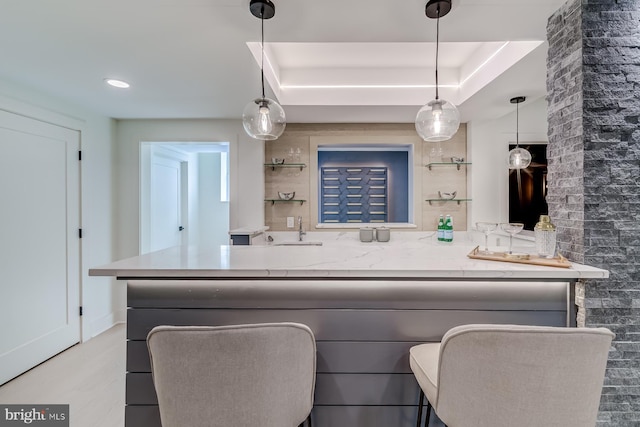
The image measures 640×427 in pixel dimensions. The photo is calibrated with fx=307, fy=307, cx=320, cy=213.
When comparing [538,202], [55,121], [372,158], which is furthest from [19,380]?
[538,202]

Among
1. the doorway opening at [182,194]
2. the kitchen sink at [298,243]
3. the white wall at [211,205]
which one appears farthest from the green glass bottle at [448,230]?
the white wall at [211,205]

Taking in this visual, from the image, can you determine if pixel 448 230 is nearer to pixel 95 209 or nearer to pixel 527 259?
pixel 527 259

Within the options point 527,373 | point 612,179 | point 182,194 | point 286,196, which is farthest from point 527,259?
point 182,194

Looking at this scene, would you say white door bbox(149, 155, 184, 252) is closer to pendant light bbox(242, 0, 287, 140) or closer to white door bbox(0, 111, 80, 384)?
white door bbox(0, 111, 80, 384)

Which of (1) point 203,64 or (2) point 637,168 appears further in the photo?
(1) point 203,64

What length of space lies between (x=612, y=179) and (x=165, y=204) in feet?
14.9

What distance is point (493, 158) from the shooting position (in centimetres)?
346

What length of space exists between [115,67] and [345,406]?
263 centimetres

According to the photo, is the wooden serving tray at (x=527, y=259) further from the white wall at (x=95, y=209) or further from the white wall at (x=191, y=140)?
the white wall at (x=95, y=209)

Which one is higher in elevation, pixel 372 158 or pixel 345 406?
pixel 372 158

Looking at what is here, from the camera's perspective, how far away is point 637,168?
1459mm

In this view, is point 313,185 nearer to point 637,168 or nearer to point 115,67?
point 115,67

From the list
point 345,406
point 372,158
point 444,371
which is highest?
point 372,158

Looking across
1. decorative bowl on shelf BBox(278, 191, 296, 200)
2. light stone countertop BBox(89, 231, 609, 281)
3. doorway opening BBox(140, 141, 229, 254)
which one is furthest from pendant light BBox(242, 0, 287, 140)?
doorway opening BBox(140, 141, 229, 254)
